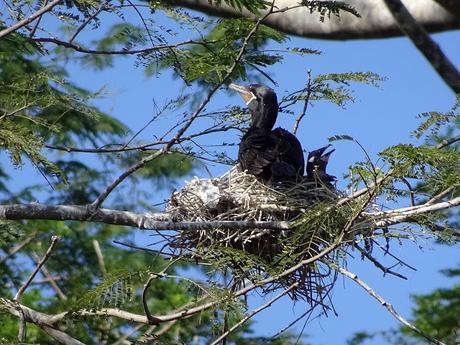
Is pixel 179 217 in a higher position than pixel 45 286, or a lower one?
lower

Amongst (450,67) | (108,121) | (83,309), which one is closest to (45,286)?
(108,121)

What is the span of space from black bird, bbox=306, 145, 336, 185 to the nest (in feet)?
0.22

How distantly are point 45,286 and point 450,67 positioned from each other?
31.9 feet

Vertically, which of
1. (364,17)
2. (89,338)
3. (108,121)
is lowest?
(364,17)

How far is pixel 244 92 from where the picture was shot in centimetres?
857

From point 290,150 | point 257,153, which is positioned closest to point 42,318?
point 257,153

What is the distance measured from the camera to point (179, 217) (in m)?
6.88

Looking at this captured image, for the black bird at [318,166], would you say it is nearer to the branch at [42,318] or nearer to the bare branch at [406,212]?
the bare branch at [406,212]

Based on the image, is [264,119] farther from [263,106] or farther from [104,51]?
[104,51]

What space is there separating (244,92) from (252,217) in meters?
1.79

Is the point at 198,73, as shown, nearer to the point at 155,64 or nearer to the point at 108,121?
the point at 155,64

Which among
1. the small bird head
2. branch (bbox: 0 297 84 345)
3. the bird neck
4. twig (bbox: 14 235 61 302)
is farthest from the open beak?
twig (bbox: 14 235 61 302)

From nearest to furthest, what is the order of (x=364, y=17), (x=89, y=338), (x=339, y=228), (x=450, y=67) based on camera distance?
1. (x=450, y=67)
2. (x=339, y=228)
3. (x=364, y=17)
4. (x=89, y=338)

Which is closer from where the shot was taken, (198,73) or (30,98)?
(198,73)
